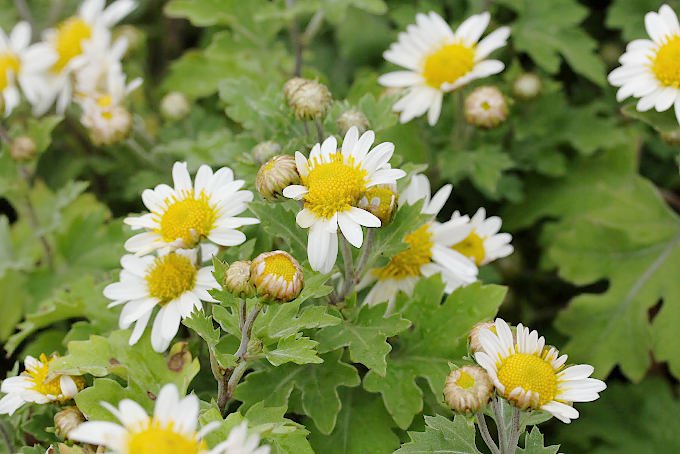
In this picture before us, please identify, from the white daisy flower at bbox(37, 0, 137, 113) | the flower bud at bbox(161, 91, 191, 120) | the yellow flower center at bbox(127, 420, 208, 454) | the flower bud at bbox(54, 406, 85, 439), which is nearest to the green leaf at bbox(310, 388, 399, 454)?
the flower bud at bbox(54, 406, 85, 439)

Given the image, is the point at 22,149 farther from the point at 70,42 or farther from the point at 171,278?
the point at 171,278

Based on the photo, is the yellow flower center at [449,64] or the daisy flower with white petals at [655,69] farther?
the yellow flower center at [449,64]

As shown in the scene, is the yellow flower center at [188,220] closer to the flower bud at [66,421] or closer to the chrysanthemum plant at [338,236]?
the chrysanthemum plant at [338,236]

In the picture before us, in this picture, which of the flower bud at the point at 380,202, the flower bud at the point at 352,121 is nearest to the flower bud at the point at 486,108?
the flower bud at the point at 352,121

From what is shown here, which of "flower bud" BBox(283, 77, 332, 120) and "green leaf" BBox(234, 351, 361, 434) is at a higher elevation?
"flower bud" BBox(283, 77, 332, 120)

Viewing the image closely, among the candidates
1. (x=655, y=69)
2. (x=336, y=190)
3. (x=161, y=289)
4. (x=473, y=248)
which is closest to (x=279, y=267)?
(x=336, y=190)

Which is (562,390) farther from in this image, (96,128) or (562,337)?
(96,128)

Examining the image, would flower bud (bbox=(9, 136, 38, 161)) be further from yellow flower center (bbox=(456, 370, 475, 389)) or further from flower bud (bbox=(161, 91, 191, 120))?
yellow flower center (bbox=(456, 370, 475, 389))
